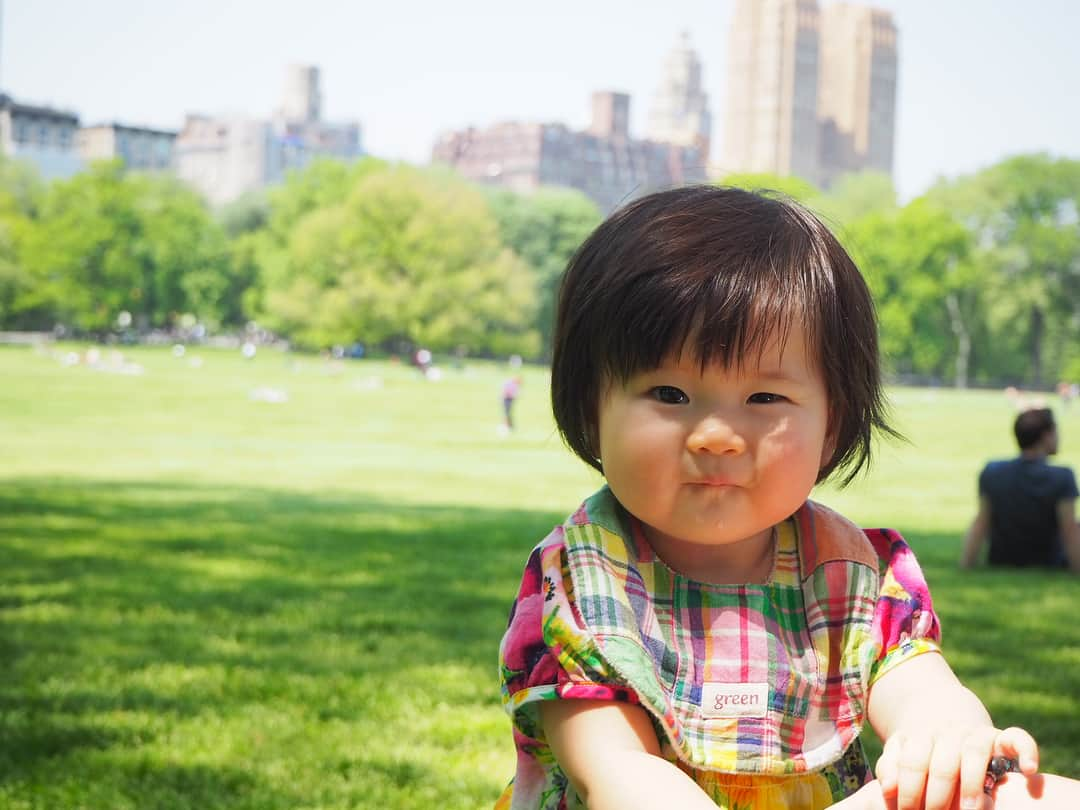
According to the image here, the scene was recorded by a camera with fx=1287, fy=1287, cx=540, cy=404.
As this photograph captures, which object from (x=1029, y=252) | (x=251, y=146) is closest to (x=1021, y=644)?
(x=1029, y=252)

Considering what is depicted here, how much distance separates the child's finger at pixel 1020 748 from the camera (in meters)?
1.33

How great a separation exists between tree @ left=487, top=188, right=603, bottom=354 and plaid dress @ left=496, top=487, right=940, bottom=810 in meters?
51.4

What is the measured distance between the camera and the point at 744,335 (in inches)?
63.0

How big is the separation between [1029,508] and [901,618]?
6385 millimetres

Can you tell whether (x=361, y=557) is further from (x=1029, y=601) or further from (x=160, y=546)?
(x=1029, y=601)

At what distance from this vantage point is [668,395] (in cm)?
164

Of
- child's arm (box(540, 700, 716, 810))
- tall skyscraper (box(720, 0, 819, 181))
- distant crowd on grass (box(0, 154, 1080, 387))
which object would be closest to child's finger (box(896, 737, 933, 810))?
child's arm (box(540, 700, 716, 810))

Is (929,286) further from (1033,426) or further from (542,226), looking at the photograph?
(1033,426)

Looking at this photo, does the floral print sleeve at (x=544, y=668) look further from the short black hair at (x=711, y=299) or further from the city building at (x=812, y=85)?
the city building at (x=812, y=85)

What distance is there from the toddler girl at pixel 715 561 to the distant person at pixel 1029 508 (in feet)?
20.1

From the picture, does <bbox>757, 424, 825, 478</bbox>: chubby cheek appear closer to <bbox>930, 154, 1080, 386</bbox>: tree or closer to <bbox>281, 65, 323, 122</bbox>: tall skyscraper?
<bbox>930, 154, 1080, 386</bbox>: tree

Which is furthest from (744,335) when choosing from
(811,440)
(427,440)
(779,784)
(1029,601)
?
(427,440)

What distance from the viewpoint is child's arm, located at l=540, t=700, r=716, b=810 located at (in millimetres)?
1477

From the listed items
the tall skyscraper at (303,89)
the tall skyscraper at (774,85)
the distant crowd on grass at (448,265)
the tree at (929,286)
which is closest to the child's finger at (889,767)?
the distant crowd on grass at (448,265)
